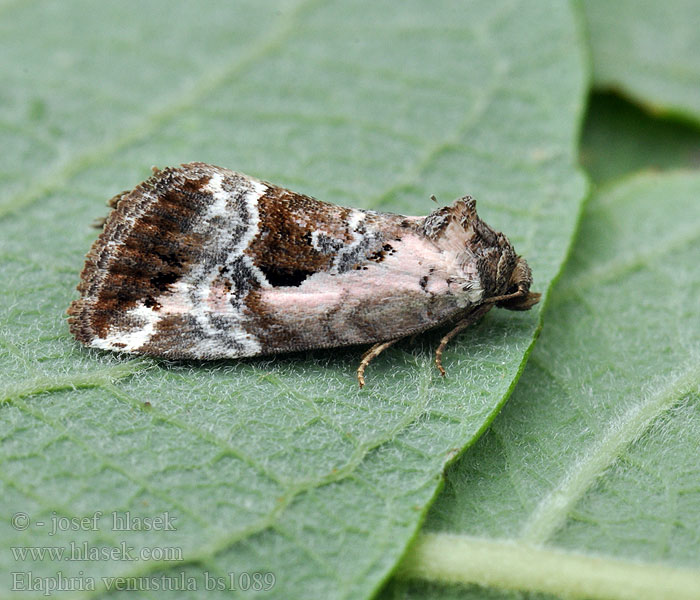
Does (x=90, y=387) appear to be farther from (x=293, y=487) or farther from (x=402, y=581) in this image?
(x=402, y=581)

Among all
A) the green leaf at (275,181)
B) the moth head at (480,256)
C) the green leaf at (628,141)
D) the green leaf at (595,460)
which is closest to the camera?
the green leaf at (275,181)

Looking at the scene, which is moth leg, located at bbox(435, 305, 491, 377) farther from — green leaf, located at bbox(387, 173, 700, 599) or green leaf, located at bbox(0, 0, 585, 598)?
green leaf, located at bbox(387, 173, 700, 599)

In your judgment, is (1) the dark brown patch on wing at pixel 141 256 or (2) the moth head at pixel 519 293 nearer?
(1) the dark brown patch on wing at pixel 141 256

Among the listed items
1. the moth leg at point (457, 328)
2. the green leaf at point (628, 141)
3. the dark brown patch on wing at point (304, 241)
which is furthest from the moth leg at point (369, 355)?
the green leaf at point (628, 141)

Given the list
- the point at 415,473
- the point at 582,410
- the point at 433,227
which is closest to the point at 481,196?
the point at 433,227

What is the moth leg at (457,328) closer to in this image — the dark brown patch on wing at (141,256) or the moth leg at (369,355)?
the moth leg at (369,355)

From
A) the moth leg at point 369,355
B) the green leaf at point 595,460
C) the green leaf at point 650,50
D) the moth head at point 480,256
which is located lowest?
the green leaf at point 595,460

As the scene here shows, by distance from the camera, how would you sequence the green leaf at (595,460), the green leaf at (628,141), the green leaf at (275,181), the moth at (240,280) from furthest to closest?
the green leaf at (628,141) < the moth at (240,280) < the green leaf at (595,460) < the green leaf at (275,181)

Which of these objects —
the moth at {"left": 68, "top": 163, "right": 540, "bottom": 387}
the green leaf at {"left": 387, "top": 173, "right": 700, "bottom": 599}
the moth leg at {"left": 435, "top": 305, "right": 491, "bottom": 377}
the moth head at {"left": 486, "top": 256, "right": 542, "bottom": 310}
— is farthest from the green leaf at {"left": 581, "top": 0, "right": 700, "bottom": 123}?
the moth at {"left": 68, "top": 163, "right": 540, "bottom": 387}
